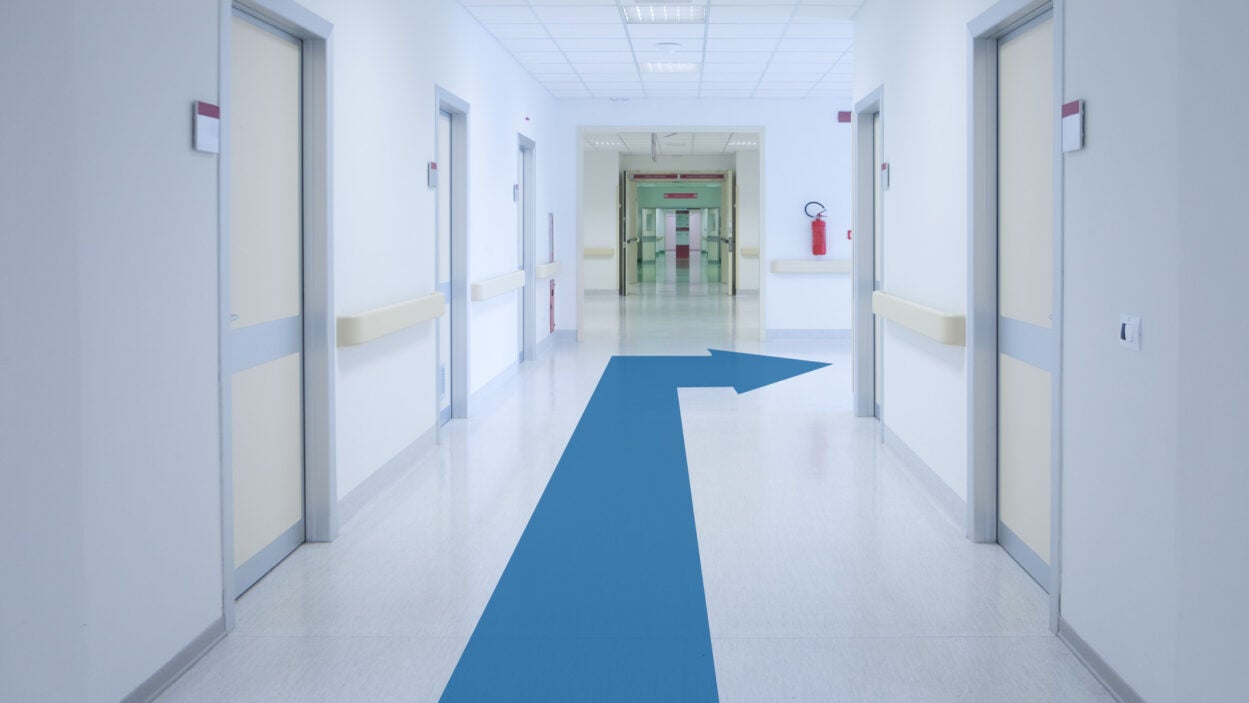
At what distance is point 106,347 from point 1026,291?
3.38m

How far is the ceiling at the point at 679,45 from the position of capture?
7836 millimetres

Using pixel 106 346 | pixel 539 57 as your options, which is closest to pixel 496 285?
pixel 539 57

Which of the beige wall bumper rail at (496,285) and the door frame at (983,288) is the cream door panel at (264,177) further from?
the beige wall bumper rail at (496,285)

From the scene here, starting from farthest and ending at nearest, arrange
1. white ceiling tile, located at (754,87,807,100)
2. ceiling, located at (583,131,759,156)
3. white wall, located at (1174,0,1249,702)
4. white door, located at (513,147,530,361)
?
ceiling, located at (583,131,759,156)
white ceiling tile, located at (754,87,807,100)
white door, located at (513,147,530,361)
white wall, located at (1174,0,1249,702)

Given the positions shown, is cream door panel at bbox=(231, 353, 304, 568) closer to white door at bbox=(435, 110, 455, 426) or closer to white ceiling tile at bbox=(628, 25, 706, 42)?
white door at bbox=(435, 110, 455, 426)

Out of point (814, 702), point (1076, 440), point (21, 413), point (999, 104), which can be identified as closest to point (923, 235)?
point (999, 104)

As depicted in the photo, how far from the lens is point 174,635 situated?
326 centimetres

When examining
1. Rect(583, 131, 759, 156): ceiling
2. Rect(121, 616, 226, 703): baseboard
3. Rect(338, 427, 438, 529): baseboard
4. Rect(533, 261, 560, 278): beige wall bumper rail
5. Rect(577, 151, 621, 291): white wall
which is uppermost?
Rect(583, 131, 759, 156): ceiling

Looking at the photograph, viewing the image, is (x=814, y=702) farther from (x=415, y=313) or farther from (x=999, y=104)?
(x=415, y=313)

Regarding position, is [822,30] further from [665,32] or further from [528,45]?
[528,45]

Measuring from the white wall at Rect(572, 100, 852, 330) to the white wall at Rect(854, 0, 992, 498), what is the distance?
5.65 metres

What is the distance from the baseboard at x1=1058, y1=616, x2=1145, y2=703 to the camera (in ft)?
9.89

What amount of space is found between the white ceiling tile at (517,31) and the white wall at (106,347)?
203 inches

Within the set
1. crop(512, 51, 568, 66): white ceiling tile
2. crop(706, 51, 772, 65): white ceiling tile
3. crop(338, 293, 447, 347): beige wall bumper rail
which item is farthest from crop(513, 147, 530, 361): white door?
crop(338, 293, 447, 347): beige wall bumper rail
